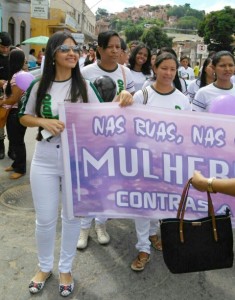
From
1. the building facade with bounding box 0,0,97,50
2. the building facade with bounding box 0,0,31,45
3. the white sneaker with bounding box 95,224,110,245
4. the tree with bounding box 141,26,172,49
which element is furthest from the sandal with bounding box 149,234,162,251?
the tree with bounding box 141,26,172,49

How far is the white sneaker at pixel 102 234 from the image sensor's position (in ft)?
11.6

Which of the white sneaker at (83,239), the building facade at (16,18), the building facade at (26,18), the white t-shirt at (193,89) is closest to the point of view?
the white sneaker at (83,239)

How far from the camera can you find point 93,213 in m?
2.83

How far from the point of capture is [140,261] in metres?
3.17

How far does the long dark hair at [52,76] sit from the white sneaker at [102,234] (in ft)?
4.84

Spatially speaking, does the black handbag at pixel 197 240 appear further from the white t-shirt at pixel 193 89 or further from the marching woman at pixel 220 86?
the white t-shirt at pixel 193 89


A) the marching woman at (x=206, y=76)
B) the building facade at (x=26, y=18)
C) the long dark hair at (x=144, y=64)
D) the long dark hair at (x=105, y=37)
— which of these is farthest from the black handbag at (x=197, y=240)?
the building facade at (x=26, y=18)

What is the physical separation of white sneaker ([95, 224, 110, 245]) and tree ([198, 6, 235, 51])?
48.6 m

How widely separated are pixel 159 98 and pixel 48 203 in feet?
4.00

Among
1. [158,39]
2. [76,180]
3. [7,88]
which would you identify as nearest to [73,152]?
[76,180]

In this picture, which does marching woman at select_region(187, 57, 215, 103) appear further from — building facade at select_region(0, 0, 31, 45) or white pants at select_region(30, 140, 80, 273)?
building facade at select_region(0, 0, 31, 45)

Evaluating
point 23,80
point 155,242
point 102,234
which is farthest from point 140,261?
point 23,80

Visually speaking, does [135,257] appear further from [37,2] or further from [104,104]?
[37,2]

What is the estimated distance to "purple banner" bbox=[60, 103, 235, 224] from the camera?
270 centimetres
